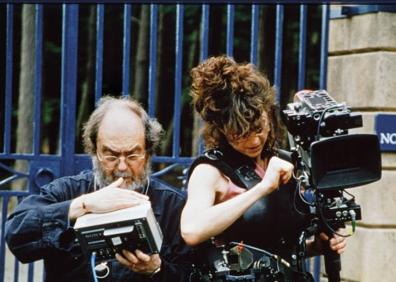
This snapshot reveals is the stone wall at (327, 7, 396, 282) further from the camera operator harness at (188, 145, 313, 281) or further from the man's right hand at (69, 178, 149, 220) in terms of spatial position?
the man's right hand at (69, 178, 149, 220)

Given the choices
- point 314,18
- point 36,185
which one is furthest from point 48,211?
point 314,18

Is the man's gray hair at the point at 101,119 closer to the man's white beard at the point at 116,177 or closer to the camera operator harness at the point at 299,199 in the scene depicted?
the man's white beard at the point at 116,177

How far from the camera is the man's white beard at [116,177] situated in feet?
12.2

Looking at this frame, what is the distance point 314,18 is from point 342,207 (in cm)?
1092

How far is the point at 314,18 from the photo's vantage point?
1434cm

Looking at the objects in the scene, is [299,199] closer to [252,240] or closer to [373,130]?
[252,240]

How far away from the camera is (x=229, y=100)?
144 inches

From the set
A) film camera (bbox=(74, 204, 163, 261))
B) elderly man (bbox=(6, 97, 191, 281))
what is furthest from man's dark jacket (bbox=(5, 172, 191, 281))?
film camera (bbox=(74, 204, 163, 261))

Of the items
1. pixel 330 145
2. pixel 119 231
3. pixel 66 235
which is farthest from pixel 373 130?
pixel 119 231

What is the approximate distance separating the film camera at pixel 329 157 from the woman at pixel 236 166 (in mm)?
82

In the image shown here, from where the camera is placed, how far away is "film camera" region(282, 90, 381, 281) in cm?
356

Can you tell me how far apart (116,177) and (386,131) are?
1.95m

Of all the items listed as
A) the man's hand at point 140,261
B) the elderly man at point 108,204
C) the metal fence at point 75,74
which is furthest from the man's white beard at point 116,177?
the metal fence at point 75,74

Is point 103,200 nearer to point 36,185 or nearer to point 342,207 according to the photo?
point 342,207
